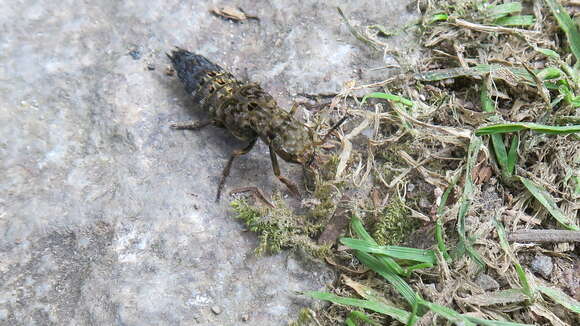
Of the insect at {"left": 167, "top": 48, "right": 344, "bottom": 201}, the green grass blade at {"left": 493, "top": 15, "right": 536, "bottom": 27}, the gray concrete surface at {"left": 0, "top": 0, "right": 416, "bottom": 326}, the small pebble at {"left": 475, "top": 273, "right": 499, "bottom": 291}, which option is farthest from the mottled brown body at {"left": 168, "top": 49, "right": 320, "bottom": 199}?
the green grass blade at {"left": 493, "top": 15, "right": 536, "bottom": 27}

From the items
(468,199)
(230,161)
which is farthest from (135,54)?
(468,199)

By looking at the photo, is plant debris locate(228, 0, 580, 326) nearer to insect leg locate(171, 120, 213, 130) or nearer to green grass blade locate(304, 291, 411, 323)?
green grass blade locate(304, 291, 411, 323)

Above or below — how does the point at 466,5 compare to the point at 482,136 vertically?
above

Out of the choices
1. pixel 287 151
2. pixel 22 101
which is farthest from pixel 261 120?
pixel 22 101

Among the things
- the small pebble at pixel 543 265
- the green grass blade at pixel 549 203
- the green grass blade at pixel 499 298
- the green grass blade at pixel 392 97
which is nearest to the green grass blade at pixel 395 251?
the green grass blade at pixel 499 298

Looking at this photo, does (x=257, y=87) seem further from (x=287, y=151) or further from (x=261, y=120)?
(x=287, y=151)

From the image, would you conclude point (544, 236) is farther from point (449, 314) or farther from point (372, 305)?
point (372, 305)
